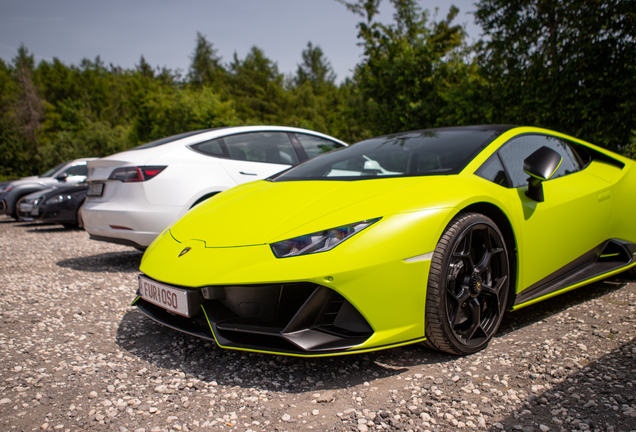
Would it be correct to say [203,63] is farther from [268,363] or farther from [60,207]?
[268,363]

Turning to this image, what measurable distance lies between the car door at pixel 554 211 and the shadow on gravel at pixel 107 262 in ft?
11.8

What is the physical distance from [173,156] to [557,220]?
333 cm

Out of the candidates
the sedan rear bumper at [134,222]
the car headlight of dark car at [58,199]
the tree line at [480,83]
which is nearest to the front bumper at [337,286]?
the sedan rear bumper at [134,222]

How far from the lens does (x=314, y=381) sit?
1.98 m

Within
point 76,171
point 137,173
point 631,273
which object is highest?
point 76,171

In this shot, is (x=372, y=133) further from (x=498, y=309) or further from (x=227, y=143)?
(x=498, y=309)

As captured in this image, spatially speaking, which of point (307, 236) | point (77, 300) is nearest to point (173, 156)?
point (77, 300)

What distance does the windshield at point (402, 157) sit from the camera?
8.39 feet

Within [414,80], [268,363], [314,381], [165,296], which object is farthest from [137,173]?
[414,80]

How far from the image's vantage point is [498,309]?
228cm

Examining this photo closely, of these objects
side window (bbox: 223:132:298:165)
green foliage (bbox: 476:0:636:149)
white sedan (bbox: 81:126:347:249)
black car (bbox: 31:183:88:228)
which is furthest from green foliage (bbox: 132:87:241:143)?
white sedan (bbox: 81:126:347:249)

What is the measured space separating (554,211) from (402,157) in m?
0.98

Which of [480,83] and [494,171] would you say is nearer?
[494,171]

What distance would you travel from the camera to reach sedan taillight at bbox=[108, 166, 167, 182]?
397 centimetres
